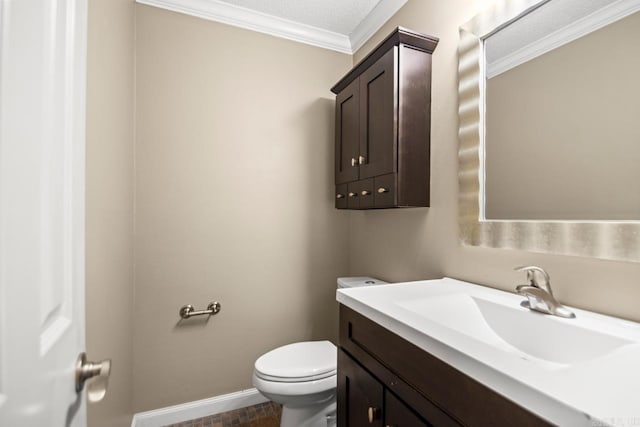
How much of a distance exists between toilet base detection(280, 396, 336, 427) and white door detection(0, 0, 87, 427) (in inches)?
43.6

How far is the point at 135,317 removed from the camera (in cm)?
164

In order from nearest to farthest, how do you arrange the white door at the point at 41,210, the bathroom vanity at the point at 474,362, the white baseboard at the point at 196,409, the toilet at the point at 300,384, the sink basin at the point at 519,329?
the white door at the point at 41,210 < the bathroom vanity at the point at 474,362 < the sink basin at the point at 519,329 < the toilet at the point at 300,384 < the white baseboard at the point at 196,409

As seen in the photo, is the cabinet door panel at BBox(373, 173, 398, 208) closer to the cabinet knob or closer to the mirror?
the mirror

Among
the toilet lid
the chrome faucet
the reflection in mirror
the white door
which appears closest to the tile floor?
the toilet lid

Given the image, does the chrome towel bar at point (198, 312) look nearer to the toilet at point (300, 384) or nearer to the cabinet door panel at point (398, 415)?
the toilet at point (300, 384)

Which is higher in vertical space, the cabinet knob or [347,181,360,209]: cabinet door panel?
[347,181,360,209]: cabinet door panel

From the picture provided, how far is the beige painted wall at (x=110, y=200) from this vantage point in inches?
33.5

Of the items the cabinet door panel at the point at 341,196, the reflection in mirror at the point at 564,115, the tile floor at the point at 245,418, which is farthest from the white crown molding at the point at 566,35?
the tile floor at the point at 245,418

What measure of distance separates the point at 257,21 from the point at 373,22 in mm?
741

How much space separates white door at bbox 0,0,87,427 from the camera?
31 centimetres

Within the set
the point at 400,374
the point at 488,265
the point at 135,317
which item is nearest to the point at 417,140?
the point at 488,265

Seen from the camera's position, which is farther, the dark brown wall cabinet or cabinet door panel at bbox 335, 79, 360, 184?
cabinet door panel at bbox 335, 79, 360, 184

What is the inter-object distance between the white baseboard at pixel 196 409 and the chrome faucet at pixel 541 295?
1.68 m

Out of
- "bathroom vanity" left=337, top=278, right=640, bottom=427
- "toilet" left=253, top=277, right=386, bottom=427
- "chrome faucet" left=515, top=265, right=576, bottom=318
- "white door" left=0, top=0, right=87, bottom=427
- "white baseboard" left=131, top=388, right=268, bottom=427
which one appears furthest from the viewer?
"white baseboard" left=131, top=388, right=268, bottom=427
